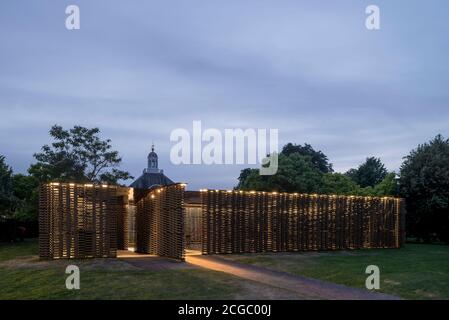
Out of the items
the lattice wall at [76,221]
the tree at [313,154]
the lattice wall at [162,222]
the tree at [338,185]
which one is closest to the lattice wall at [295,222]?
the lattice wall at [162,222]

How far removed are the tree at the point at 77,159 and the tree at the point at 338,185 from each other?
1672 cm

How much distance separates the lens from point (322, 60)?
19.3 metres

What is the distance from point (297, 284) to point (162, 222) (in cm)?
876

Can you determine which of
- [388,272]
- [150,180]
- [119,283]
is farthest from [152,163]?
[119,283]

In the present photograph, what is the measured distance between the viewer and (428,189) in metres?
29.2

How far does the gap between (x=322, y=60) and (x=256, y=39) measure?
11.0 ft

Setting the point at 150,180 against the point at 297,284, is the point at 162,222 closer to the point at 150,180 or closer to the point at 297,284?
the point at 297,284

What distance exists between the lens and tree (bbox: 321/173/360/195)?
124 ft

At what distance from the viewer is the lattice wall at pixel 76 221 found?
55.3 feet

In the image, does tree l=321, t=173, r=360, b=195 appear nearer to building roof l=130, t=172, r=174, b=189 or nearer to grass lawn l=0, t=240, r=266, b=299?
grass lawn l=0, t=240, r=266, b=299

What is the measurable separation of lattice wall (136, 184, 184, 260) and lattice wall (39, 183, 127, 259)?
2.10 meters

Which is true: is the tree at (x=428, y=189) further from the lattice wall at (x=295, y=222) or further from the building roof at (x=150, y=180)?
the building roof at (x=150, y=180)
